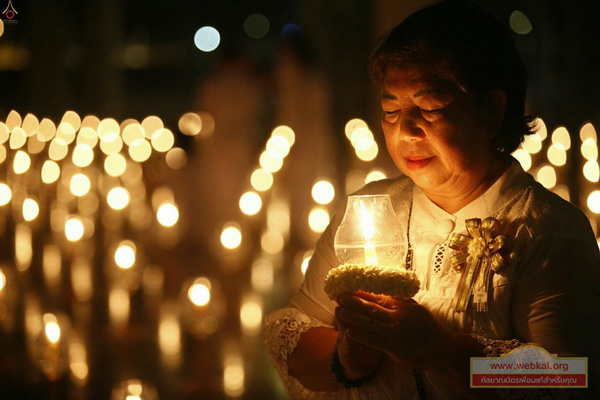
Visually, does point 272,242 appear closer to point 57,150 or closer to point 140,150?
point 57,150

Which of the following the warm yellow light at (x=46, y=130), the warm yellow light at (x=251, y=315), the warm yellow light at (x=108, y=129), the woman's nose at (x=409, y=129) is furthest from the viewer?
the warm yellow light at (x=108, y=129)

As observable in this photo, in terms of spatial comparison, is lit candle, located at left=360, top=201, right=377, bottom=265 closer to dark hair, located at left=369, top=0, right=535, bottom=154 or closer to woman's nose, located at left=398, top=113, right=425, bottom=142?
woman's nose, located at left=398, top=113, right=425, bottom=142

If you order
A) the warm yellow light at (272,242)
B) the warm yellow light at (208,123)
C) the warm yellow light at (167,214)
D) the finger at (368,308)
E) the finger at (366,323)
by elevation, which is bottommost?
the finger at (366,323)

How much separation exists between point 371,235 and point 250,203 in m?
8.81

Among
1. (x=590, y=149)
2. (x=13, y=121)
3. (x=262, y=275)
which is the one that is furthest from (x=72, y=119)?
(x=590, y=149)

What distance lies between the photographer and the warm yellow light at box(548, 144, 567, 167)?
32.7ft

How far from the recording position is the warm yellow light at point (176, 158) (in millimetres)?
18547

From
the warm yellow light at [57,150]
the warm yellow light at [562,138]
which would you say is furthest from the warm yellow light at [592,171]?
the warm yellow light at [57,150]

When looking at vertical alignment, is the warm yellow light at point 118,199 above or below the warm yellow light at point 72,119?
below

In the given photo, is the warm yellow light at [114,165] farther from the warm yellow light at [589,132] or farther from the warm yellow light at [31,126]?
the warm yellow light at [589,132]

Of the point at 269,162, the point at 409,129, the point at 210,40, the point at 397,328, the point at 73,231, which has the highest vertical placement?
Result: the point at 210,40

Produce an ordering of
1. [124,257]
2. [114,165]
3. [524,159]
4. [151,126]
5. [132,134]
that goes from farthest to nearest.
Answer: [151,126], [132,134], [114,165], [524,159], [124,257]

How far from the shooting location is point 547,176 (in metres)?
9.73

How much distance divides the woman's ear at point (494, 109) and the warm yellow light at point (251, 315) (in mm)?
4655
